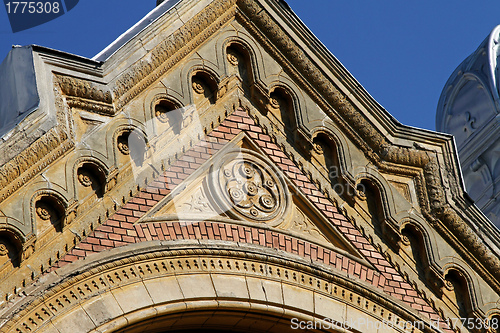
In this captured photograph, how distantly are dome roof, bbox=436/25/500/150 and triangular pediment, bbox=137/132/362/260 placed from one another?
750cm

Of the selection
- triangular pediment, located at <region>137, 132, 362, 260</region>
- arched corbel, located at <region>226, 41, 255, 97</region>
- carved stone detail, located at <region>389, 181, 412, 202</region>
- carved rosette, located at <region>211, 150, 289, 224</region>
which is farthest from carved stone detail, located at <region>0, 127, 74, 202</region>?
carved stone detail, located at <region>389, 181, 412, 202</region>

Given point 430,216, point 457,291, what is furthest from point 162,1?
point 457,291

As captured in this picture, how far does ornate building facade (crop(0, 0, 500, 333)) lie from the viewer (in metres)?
8.61

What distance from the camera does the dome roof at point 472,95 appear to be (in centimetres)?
1745

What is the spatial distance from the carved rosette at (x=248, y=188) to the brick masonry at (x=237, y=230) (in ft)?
0.52

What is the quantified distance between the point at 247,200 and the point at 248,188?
148 mm

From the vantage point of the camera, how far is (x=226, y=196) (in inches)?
388

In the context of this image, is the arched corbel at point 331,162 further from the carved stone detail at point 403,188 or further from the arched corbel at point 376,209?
the carved stone detail at point 403,188

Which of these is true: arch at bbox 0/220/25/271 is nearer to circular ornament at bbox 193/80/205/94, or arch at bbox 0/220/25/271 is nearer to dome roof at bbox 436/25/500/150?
circular ornament at bbox 193/80/205/94

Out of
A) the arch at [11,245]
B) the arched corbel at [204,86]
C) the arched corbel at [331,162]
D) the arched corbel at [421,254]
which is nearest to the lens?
the arch at [11,245]

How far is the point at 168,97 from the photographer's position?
9977 mm

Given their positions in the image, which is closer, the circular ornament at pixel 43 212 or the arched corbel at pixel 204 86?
the circular ornament at pixel 43 212

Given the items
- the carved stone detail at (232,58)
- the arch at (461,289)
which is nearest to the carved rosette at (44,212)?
the carved stone detail at (232,58)

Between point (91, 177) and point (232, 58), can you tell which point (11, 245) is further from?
point (232, 58)
